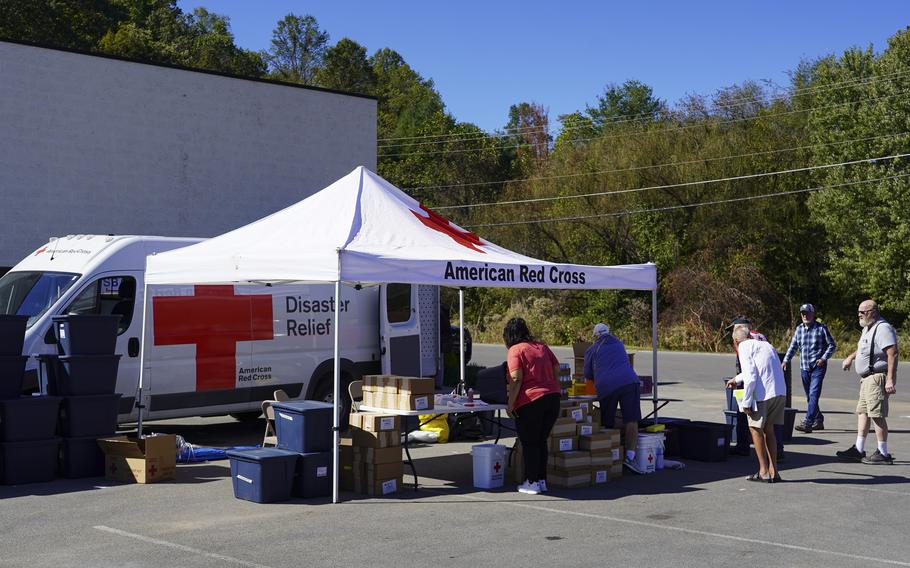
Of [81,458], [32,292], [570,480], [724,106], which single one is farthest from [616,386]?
[724,106]

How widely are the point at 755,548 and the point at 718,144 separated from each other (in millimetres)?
36881

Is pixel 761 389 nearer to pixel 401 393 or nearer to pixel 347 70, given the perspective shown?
pixel 401 393

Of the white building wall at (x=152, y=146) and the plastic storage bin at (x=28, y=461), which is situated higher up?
the white building wall at (x=152, y=146)

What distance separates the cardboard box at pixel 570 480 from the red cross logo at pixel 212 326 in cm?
484

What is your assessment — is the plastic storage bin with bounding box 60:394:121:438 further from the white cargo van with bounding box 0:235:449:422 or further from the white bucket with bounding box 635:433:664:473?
the white bucket with bounding box 635:433:664:473

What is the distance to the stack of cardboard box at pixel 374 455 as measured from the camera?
10078 mm

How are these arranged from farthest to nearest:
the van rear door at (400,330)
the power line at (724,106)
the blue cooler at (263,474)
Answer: the power line at (724,106) < the van rear door at (400,330) < the blue cooler at (263,474)

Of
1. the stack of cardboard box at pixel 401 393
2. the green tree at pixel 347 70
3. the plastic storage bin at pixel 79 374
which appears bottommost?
the stack of cardboard box at pixel 401 393

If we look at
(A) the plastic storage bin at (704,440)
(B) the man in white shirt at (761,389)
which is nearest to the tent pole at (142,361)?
(A) the plastic storage bin at (704,440)

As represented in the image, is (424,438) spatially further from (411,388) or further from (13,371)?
(13,371)

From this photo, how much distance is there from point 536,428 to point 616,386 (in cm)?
197

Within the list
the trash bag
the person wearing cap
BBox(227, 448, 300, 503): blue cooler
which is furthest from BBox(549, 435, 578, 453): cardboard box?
the trash bag

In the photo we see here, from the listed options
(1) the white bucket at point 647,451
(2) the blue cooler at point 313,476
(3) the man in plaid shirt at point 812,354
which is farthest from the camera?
(3) the man in plaid shirt at point 812,354

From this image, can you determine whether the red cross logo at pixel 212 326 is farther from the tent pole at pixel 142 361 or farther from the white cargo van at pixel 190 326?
the tent pole at pixel 142 361
